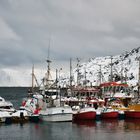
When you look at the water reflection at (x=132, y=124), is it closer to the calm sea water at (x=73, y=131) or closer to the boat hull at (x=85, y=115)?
the calm sea water at (x=73, y=131)

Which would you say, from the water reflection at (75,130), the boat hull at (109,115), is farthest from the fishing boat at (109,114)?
the water reflection at (75,130)

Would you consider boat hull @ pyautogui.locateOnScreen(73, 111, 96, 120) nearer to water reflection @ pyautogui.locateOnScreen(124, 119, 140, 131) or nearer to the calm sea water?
the calm sea water

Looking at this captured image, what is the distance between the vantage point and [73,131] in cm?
7444

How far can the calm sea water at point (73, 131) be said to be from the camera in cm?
6806

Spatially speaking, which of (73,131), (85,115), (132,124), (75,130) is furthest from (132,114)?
(73,131)

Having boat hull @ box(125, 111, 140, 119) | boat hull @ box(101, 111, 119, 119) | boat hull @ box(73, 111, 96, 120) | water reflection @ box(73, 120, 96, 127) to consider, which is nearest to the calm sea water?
water reflection @ box(73, 120, 96, 127)

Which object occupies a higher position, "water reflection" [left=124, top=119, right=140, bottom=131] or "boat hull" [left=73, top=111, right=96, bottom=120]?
"boat hull" [left=73, top=111, right=96, bottom=120]

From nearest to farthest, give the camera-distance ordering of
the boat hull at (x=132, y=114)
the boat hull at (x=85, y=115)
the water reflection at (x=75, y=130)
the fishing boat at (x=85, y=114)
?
1. the water reflection at (x=75, y=130)
2. the fishing boat at (x=85, y=114)
3. the boat hull at (x=85, y=115)
4. the boat hull at (x=132, y=114)

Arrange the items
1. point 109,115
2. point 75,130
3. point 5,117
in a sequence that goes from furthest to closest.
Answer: point 109,115 < point 5,117 < point 75,130

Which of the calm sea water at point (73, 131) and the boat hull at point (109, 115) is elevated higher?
the boat hull at point (109, 115)

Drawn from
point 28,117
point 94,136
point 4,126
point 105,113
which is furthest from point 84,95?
point 94,136

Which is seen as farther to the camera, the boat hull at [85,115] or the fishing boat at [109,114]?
the fishing boat at [109,114]

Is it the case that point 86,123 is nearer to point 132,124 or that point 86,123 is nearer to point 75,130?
point 132,124

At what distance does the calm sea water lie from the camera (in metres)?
68.1
